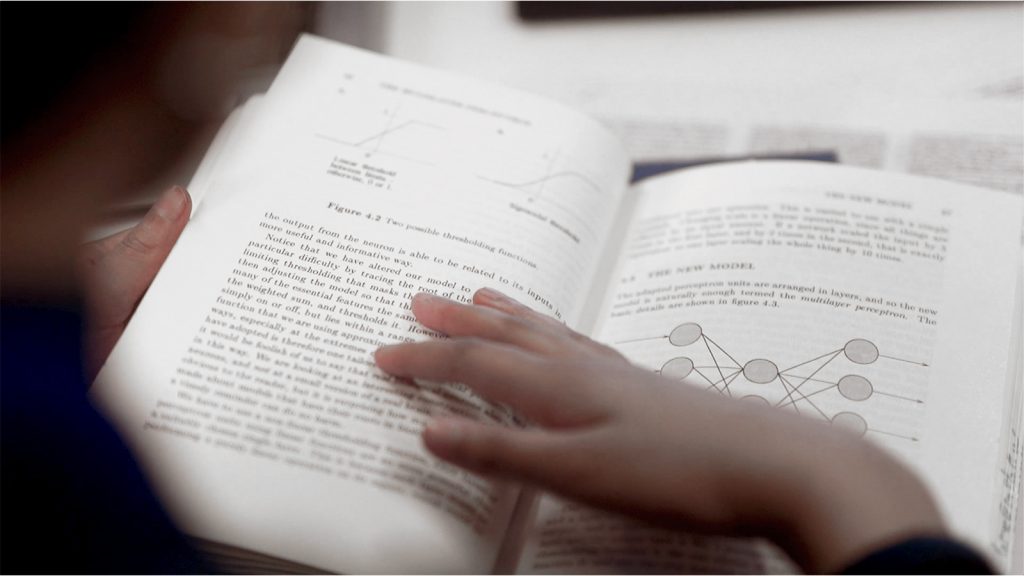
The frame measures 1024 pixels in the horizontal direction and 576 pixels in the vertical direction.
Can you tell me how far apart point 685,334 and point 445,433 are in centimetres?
19

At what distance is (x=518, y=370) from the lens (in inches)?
17.3

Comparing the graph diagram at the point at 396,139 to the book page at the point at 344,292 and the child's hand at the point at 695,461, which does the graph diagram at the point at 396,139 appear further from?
the child's hand at the point at 695,461

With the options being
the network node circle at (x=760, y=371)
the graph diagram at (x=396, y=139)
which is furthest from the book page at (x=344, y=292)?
the network node circle at (x=760, y=371)

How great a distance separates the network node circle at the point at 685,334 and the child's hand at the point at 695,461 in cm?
11

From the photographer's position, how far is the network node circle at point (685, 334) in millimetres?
538

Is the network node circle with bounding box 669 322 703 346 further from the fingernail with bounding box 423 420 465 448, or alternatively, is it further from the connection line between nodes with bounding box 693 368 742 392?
the fingernail with bounding box 423 420 465 448

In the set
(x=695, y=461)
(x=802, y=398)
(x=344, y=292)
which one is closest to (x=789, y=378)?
(x=802, y=398)

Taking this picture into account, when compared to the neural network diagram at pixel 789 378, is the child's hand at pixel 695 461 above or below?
below

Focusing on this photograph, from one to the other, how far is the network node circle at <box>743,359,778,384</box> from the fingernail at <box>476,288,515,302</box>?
15 cm

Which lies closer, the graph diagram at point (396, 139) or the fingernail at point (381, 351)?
the fingernail at point (381, 351)

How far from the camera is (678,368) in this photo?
1.73 ft

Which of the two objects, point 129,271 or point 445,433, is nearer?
point 445,433

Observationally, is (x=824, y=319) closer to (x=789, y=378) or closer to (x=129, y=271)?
(x=789, y=378)

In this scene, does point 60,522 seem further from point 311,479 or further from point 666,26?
point 666,26
